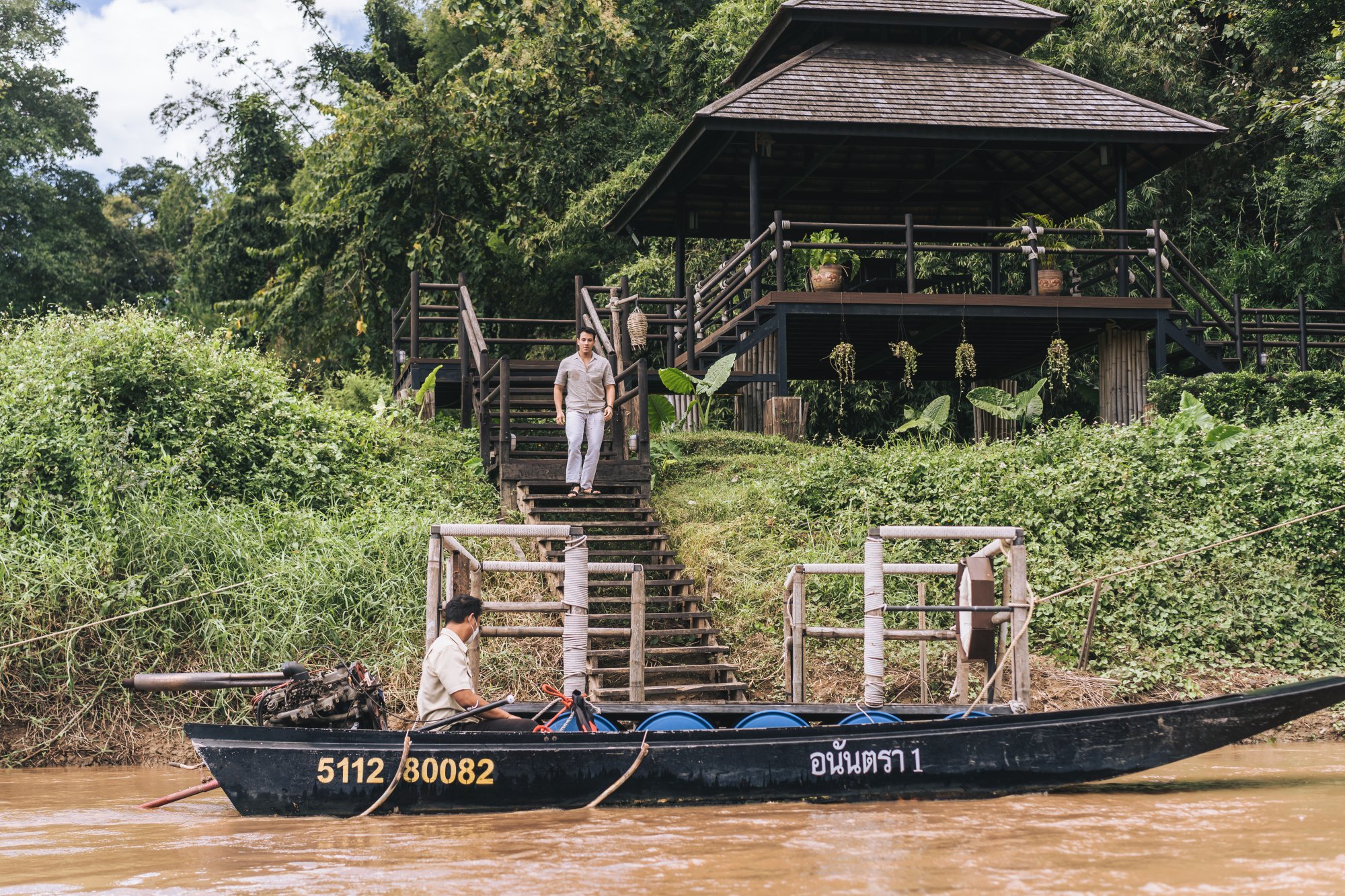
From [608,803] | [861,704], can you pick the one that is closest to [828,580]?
[861,704]

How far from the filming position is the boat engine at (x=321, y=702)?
8.34 meters

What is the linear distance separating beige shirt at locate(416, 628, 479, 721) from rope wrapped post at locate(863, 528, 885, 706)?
114 inches

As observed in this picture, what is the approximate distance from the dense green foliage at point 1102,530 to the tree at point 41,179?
25.2 metres

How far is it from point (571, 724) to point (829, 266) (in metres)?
10.3

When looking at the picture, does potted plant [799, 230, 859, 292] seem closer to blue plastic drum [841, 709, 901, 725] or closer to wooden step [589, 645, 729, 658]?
wooden step [589, 645, 729, 658]

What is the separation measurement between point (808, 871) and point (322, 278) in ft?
70.7

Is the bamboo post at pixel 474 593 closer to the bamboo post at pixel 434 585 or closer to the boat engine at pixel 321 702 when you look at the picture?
the bamboo post at pixel 434 585

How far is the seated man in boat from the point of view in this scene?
8.41 metres

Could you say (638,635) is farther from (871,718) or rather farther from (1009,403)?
(1009,403)

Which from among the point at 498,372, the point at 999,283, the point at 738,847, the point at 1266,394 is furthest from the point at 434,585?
the point at 999,283

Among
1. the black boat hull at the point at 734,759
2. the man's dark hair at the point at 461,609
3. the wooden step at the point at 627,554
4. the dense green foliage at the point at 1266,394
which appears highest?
the dense green foliage at the point at 1266,394

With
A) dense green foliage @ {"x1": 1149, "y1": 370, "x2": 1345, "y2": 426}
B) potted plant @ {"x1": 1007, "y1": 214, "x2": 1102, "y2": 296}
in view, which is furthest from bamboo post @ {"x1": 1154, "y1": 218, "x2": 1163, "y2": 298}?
dense green foliage @ {"x1": 1149, "y1": 370, "x2": 1345, "y2": 426}

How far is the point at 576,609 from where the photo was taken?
9797 millimetres

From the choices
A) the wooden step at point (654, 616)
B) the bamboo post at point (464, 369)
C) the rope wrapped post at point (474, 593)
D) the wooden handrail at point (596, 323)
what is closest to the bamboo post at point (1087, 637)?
the wooden step at point (654, 616)
